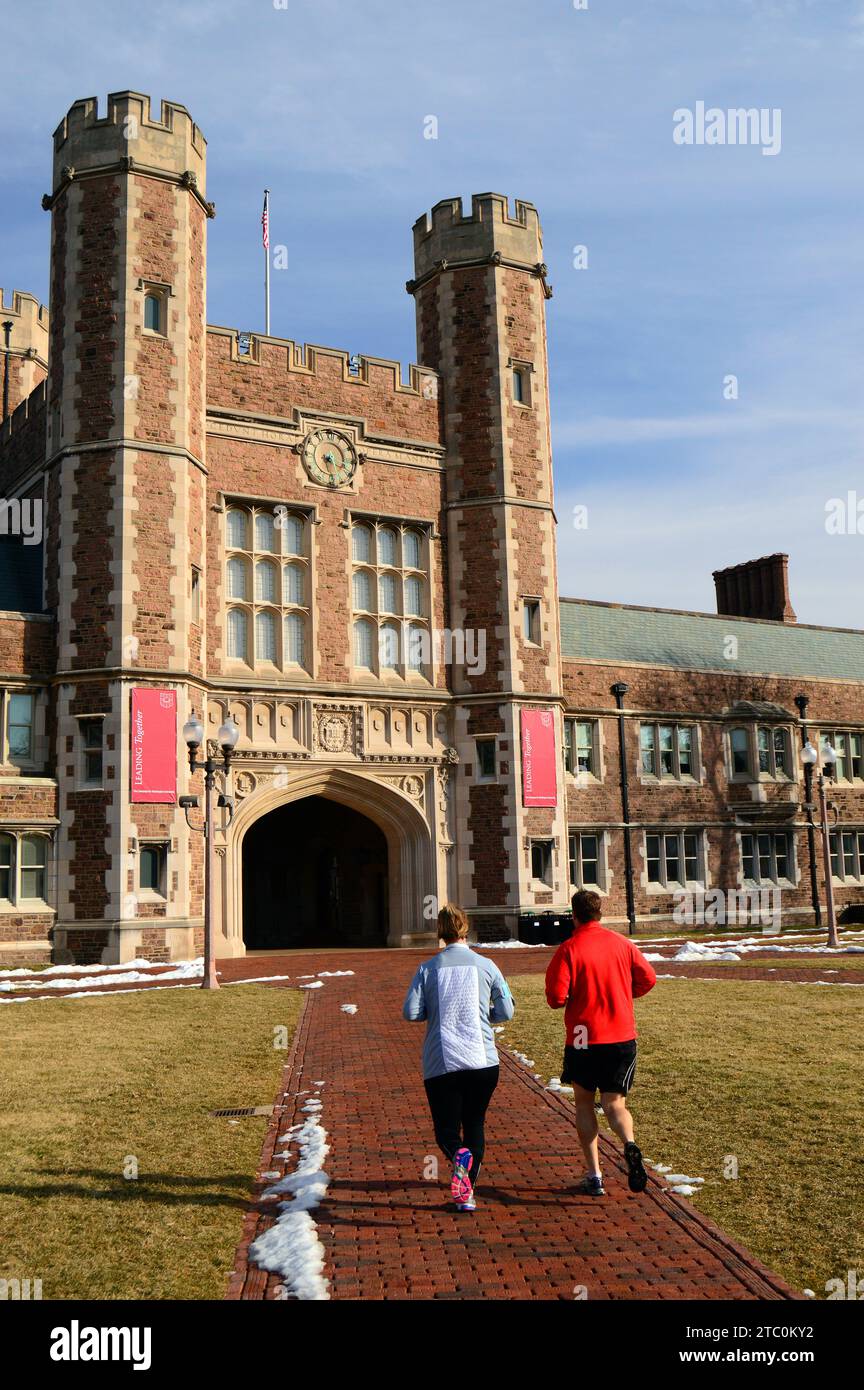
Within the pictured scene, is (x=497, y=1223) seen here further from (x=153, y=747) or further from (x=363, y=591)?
(x=363, y=591)

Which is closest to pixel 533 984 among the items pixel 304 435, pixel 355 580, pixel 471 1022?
pixel 471 1022

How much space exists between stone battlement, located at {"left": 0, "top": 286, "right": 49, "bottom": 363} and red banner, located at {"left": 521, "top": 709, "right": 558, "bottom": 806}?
21.3 m

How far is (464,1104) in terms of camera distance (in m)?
6.42

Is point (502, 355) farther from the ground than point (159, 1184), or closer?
farther from the ground

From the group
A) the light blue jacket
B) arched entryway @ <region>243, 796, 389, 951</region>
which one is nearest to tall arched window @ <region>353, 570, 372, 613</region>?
arched entryway @ <region>243, 796, 389, 951</region>

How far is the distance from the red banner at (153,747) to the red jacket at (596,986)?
17.2 metres

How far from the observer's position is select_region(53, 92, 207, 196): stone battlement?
81.7 ft

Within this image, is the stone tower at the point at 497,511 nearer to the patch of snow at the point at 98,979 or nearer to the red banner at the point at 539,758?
the red banner at the point at 539,758

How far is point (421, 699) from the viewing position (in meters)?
27.5

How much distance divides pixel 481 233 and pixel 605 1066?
26532mm

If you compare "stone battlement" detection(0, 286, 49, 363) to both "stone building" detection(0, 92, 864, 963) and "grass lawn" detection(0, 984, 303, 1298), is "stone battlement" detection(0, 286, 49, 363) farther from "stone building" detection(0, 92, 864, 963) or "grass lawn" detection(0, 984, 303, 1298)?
"grass lawn" detection(0, 984, 303, 1298)

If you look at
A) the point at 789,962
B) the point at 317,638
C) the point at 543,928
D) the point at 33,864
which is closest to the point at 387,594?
the point at 317,638

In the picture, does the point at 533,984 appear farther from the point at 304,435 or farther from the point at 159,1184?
the point at 304,435
